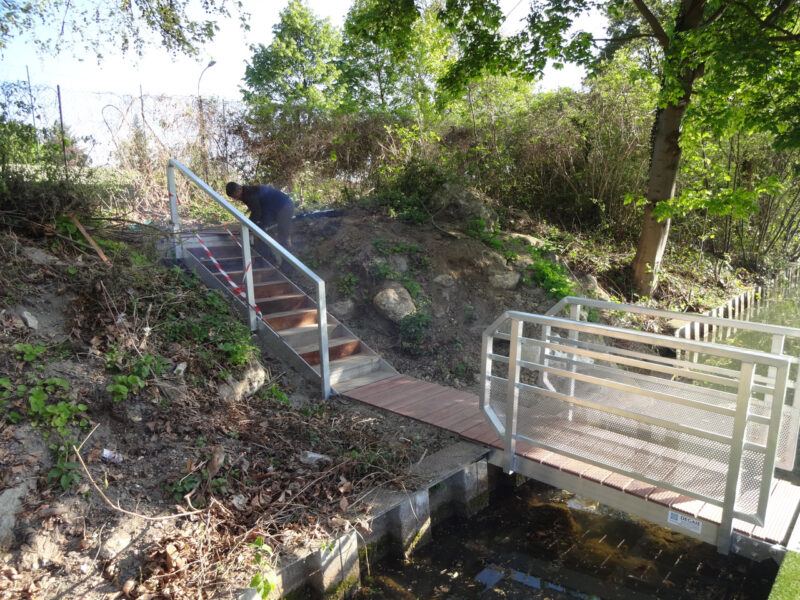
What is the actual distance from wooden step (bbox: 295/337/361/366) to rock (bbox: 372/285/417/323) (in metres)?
0.67

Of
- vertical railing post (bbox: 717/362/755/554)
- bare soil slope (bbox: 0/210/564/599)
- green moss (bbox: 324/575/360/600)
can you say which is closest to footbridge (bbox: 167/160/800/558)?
vertical railing post (bbox: 717/362/755/554)

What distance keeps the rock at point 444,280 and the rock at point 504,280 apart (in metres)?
0.62

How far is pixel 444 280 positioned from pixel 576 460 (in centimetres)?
427

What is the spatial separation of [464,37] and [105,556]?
8722 millimetres

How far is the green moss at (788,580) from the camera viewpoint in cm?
301

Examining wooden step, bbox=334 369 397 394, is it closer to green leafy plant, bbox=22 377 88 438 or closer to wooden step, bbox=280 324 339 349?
wooden step, bbox=280 324 339 349

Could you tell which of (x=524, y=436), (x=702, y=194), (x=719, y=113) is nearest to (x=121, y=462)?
(x=524, y=436)

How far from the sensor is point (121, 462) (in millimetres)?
3867

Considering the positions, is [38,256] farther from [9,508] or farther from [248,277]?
[9,508]

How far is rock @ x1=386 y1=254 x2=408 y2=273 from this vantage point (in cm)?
776

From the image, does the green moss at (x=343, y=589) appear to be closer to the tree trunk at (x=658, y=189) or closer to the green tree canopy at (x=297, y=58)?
the tree trunk at (x=658, y=189)

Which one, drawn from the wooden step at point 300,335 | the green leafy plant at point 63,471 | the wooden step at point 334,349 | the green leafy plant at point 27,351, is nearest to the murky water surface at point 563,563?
Result: the green leafy plant at point 63,471

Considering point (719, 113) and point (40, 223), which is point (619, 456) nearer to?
point (719, 113)

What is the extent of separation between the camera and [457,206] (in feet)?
30.6
